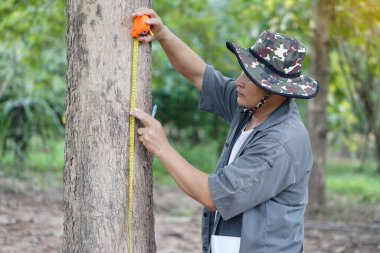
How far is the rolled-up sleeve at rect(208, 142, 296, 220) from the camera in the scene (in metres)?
2.62

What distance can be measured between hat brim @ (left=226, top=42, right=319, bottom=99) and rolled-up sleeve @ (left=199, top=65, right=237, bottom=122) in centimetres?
46

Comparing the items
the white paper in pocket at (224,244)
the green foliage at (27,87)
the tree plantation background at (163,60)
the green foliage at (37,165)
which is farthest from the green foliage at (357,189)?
the white paper in pocket at (224,244)

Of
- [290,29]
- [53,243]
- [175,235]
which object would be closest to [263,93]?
[53,243]

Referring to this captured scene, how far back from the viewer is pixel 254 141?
278 cm

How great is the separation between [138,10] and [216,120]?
30.4 ft

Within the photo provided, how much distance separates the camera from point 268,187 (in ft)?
8.71

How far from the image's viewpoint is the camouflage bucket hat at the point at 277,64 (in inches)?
108

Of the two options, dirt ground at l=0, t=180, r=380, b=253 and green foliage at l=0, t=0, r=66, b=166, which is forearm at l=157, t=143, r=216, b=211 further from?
green foliage at l=0, t=0, r=66, b=166

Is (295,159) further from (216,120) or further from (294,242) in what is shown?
(216,120)

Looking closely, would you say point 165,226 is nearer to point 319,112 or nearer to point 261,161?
point 319,112

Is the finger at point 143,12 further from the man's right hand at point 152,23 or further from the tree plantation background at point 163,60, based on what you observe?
the tree plantation background at point 163,60

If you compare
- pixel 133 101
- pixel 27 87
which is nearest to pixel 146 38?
pixel 133 101

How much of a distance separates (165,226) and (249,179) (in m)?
3.92

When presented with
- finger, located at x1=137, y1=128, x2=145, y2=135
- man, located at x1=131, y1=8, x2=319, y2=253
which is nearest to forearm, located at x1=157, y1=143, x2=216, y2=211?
man, located at x1=131, y1=8, x2=319, y2=253
